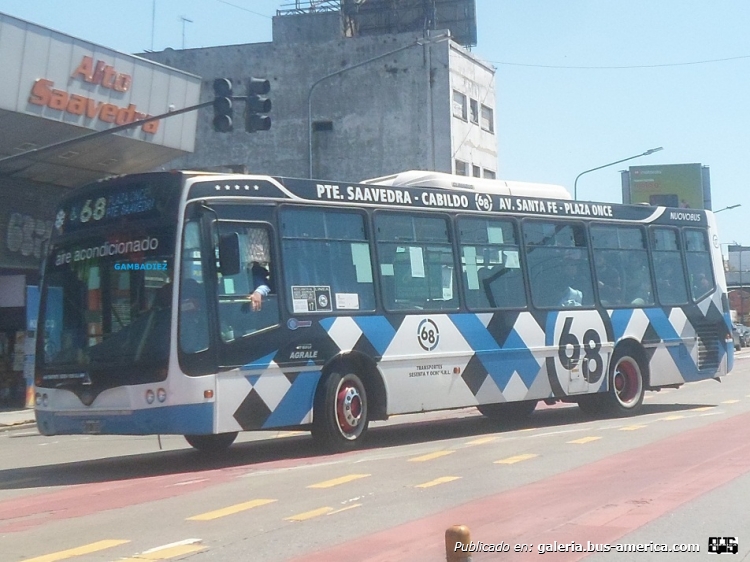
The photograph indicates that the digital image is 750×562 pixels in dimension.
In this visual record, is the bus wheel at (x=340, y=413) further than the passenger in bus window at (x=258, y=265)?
Yes

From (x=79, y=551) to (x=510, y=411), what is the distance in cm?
1058

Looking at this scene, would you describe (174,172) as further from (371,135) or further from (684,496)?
(371,135)

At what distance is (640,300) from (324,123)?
1358 inches

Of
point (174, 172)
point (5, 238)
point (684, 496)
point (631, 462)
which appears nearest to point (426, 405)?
point (631, 462)

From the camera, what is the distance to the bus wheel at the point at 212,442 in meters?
13.8

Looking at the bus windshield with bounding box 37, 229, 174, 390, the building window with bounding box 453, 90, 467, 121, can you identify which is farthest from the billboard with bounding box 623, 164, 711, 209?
the bus windshield with bounding box 37, 229, 174, 390

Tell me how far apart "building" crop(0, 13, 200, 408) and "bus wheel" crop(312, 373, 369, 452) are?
12.3 metres

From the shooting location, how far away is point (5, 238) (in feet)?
88.1

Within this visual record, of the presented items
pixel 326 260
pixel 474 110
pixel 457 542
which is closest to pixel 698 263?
pixel 326 260

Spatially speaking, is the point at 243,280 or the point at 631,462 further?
the point at 243,280

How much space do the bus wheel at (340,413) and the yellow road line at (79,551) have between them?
5.14 m

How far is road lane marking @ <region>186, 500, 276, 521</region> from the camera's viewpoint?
8797mm

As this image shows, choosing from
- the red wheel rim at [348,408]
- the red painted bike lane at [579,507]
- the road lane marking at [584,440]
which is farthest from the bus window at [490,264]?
the red painted bike lane at [579,507]

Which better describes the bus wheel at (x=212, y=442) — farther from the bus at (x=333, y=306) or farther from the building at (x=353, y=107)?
the building at (x=353, y=107)
